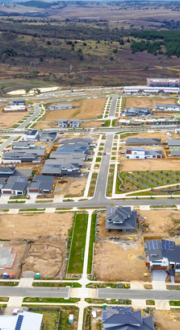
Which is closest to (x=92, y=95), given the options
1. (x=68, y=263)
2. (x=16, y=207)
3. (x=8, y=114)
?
(x=8, y=114)

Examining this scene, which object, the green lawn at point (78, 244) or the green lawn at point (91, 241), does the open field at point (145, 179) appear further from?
the green lawn at point (78, 244)

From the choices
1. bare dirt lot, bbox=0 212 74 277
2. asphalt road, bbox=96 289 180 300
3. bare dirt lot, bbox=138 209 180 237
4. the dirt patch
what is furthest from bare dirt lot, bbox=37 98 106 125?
asphalt road, bbox=96 289 180 300

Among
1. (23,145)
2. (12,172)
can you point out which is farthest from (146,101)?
(12,172)

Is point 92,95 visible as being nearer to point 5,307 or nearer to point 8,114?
point 8,114

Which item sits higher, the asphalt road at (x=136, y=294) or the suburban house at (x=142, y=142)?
the suburban house at (x=142, y=142)

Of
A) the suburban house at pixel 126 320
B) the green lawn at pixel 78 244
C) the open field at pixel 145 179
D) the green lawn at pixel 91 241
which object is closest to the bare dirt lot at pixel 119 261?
the green lawn at pixel 91 241
